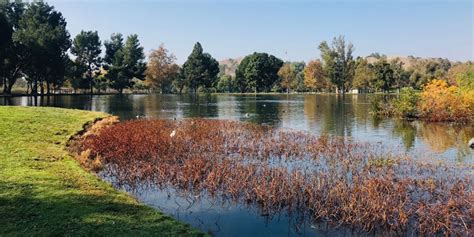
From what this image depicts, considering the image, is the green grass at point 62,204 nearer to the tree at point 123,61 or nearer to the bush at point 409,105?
the bush at point 409,105

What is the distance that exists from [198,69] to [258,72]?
20823mm

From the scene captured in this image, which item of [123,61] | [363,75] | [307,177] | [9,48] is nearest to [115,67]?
[123,61]

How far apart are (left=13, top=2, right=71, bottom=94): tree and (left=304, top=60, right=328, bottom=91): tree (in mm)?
80447

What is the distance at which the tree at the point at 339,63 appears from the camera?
418 feet

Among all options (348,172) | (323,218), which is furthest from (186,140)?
(323,218)

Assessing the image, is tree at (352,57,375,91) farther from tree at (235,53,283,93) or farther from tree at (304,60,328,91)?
tree at (235,53,283,93)

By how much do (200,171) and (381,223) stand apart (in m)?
6.71

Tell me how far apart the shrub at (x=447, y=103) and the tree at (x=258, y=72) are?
9626cm

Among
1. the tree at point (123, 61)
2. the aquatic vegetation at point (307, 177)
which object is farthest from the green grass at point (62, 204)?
the tree at point (123, 61)

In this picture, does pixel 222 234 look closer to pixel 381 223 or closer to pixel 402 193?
pixel 381 223

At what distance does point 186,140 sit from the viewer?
72.8 feet

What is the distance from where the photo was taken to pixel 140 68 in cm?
12250

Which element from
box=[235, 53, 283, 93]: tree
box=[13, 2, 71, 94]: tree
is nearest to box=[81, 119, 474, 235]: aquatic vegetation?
box=[13, 2, 71, 94]: tree

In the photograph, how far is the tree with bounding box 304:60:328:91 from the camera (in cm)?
13535
